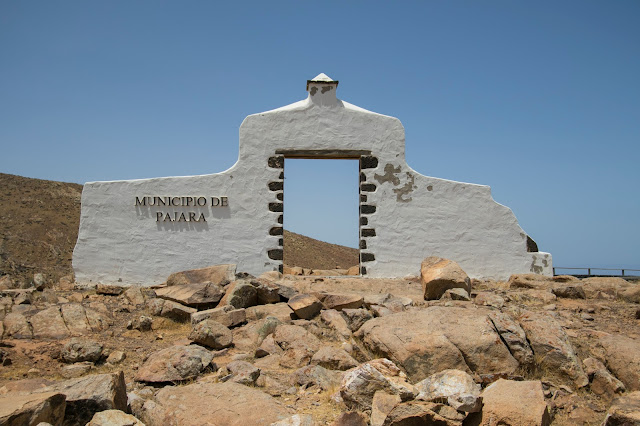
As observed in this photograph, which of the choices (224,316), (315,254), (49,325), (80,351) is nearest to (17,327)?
(49,325)

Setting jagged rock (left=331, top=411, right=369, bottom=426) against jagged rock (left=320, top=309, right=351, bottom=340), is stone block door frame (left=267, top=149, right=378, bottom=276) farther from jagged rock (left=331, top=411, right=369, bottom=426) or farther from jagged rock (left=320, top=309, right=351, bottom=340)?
jagged rock (left=331, top=411, right=369, bottom=426)

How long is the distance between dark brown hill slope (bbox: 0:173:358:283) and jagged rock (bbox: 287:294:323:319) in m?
18.2

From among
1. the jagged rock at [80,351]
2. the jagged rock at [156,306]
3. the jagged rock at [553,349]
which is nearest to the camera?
the jagged rock at [553,349]

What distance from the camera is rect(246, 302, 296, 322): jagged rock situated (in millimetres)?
8047

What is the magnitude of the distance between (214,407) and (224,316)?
10.3 feet

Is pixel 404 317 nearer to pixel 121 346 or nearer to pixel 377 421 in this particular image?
pixel 377 421

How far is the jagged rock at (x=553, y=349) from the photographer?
5.93m

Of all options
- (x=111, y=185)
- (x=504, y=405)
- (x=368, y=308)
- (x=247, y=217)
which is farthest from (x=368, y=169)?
(x=504, y=405)

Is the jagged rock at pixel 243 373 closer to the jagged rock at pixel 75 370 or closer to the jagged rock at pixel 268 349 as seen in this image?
the jagged rock at pixel 268 349

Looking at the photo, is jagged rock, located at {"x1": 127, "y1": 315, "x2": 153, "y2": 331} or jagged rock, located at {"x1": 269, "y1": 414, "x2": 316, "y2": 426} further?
jagged rock, located at {"x1": 127, "y1": 315, "x2": 153, "y2": 331}

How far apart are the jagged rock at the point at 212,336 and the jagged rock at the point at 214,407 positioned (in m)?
1.72

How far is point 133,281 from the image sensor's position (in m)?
11.6

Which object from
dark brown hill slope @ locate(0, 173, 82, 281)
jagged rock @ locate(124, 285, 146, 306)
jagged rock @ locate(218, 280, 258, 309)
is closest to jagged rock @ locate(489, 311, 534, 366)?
jagged rock @ locate(218, 280, 258, 309)

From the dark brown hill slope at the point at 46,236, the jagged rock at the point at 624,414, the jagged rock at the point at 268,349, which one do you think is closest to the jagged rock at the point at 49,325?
the jagged rock at the point at 268,349
